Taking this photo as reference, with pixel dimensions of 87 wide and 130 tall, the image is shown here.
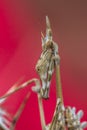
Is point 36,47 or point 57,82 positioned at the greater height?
point 36,47

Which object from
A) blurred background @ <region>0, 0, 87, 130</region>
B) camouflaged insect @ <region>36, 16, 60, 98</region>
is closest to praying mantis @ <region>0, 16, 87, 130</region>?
camouflaged insect @ <region>36, 16, 60, 98</region>

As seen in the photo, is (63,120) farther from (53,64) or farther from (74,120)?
(53,64)

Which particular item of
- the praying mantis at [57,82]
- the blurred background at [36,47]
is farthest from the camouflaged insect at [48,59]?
Answer: the blurred background at [36,47]

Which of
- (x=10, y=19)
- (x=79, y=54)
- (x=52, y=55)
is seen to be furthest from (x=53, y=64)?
(x=10, y=19)

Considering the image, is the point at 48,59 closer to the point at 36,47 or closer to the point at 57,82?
the point at 57,82

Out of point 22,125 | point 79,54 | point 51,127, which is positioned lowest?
point 51,127

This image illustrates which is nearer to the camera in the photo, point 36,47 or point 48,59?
point 48,59

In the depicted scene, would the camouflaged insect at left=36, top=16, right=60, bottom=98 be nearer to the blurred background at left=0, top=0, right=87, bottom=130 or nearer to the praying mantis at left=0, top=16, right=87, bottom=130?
the praying mantis at left=0, top=16, right=87, bottom=130

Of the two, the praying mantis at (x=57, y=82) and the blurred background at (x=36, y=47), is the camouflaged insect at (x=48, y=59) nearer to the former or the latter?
the praying mantis at (x=57, y=82)

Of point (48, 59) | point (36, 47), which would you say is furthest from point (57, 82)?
point (36, 47)
